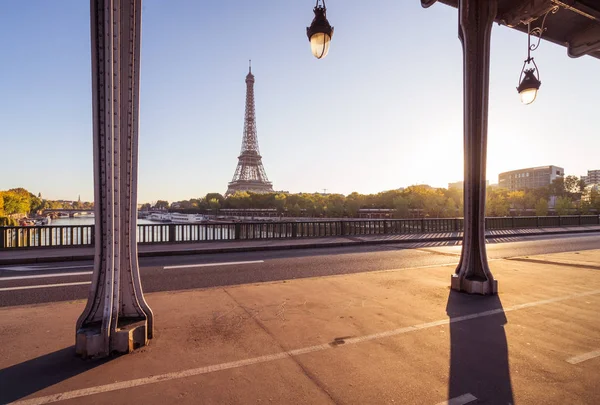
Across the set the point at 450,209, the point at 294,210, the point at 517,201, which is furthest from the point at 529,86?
the point at 294,210

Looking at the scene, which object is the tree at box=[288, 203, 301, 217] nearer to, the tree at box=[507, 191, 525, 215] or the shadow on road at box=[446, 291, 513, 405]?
the tree at box=[507, 191, 525, 215]

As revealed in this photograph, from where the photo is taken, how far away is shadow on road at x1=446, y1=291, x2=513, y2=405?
9.24ft

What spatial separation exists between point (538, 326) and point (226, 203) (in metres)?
131

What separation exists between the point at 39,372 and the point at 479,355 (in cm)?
436

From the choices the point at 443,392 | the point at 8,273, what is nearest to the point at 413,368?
the point at 443,392

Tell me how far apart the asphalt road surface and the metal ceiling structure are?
249 inches

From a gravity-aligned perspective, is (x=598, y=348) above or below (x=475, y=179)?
below

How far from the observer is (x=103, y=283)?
3625 millimetres

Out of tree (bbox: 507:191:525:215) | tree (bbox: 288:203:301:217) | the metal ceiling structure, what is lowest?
tree (bbox: 288:203:301:217)

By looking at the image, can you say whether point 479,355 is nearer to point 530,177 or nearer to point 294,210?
point 294,210

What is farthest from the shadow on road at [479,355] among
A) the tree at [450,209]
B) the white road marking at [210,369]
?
the tree at [450,209]

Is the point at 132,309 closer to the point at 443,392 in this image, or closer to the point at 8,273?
the point at 443,392

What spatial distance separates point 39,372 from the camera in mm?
3150

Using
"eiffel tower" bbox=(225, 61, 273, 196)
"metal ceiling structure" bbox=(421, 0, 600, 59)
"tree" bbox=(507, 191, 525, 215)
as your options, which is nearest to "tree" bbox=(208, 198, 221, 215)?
"eiffel tower" bbox=(225, 61, 273, 196)
